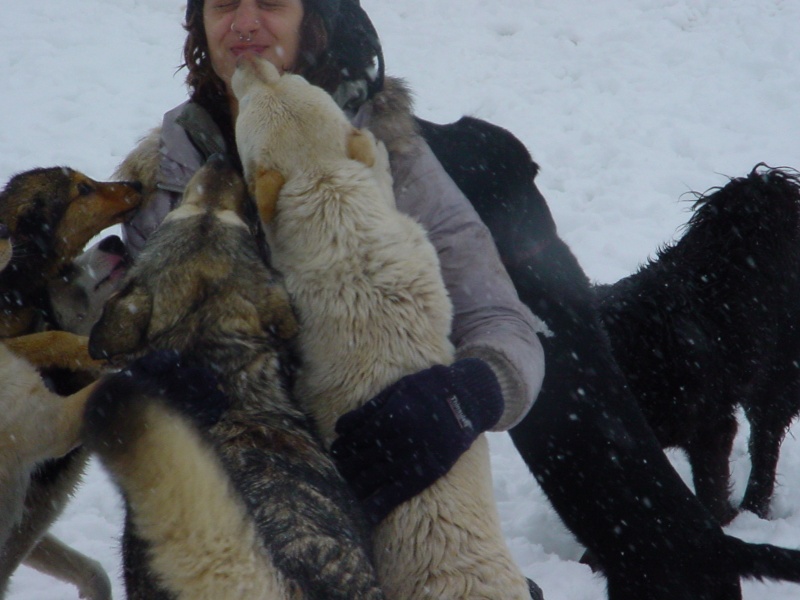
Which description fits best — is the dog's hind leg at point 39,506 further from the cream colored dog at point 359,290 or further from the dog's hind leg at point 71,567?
the cream colored dog at point 359,290

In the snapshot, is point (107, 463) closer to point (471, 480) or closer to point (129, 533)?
point (129, 533)

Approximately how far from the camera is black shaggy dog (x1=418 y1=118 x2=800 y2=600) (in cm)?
312

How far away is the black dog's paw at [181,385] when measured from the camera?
2.08 meters

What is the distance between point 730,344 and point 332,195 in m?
2.65

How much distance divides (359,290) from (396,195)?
55 centimetres

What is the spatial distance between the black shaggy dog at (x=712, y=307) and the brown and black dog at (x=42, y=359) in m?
2.63

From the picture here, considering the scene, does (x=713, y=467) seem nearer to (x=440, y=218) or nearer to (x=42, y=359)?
(x=440, y=218)

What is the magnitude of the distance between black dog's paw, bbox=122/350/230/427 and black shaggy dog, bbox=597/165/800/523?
2.55 metres

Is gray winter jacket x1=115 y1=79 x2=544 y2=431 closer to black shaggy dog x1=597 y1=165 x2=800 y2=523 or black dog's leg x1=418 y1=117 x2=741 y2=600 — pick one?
black dog's leg x1=418 y1=117 x2=741 y2=600

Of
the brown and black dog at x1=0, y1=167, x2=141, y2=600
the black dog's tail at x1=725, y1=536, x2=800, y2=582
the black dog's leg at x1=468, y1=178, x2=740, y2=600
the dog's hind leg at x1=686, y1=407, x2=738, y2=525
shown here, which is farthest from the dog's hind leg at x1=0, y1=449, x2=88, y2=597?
the dog's hind leg at x1=686, y1=407, x2=738, y2=525

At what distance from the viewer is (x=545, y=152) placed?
28.7ft

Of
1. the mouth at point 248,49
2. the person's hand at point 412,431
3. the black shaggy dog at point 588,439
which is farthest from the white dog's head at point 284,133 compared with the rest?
the person's hand at point 412,431

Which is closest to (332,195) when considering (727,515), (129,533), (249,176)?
(249,176)

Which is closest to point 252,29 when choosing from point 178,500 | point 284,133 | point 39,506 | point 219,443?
point 284,133
